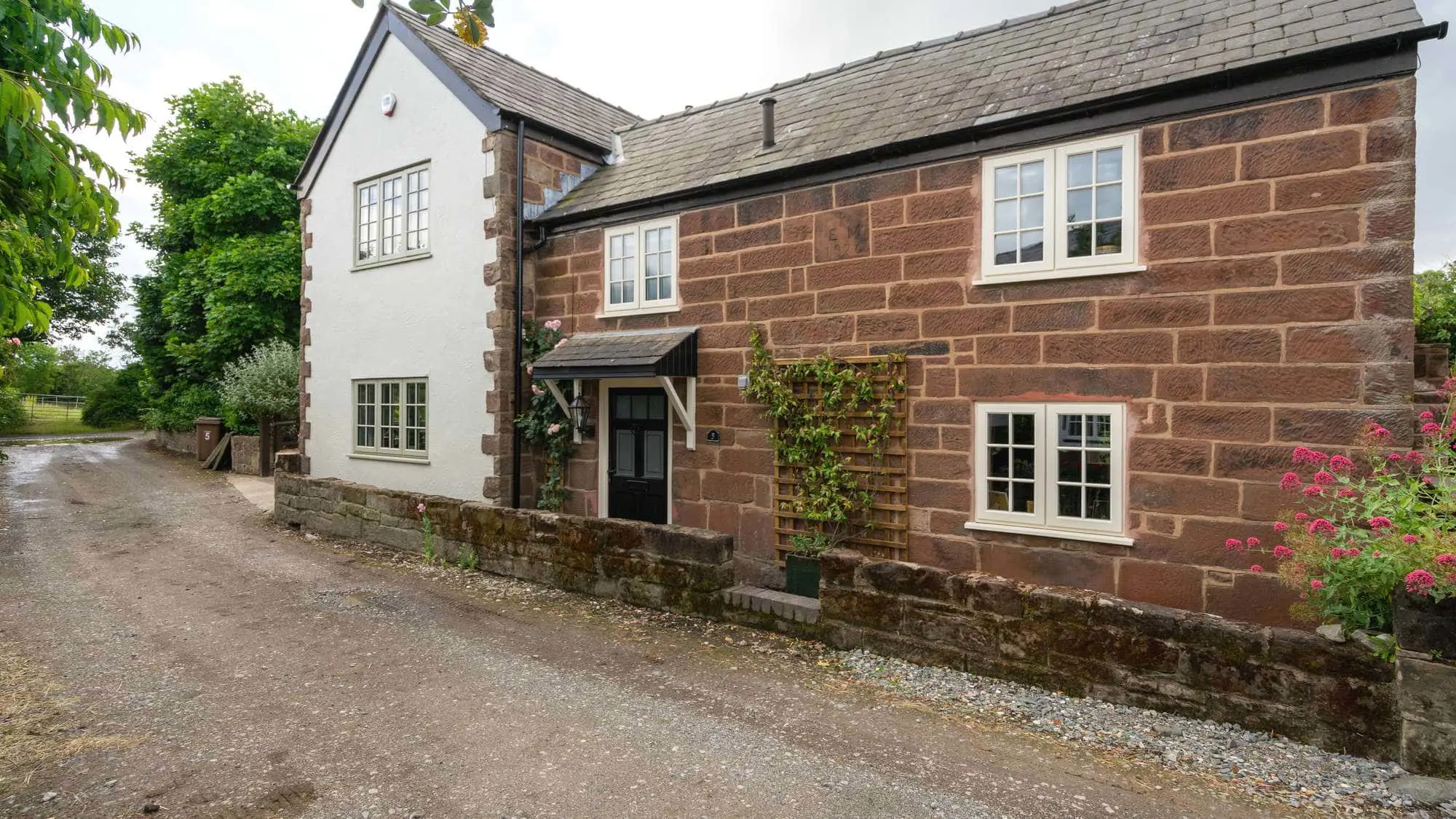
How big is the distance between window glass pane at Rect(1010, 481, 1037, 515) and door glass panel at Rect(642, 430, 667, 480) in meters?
4.53

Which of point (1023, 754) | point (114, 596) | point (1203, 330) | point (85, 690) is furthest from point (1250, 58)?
point (114, 596)

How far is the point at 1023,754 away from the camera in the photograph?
4.36 metres

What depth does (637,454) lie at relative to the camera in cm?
1014

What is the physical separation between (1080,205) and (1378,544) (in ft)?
12.2

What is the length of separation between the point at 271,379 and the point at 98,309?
83.1 feet

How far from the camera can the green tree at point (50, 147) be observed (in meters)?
2.92

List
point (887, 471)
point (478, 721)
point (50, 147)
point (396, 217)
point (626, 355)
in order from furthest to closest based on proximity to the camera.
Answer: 1. point (396, 217)
2. point (626, 355)
3. point (887, 471)
4. point (478, 721)
5. point (50, 147)

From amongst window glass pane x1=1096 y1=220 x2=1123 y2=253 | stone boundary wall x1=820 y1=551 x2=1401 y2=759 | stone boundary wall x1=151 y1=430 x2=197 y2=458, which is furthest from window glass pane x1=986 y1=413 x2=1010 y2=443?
stone boundary wall x1=151 y1=430 x2=197 y2=458

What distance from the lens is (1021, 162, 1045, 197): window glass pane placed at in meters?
6.93

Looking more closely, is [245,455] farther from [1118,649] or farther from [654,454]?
[1118,649]

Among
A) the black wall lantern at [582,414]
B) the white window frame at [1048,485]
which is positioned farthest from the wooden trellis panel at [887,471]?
the black wall lantern at [582,414]

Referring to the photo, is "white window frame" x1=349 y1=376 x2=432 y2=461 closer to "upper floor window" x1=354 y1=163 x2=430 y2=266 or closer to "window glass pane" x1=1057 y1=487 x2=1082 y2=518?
"upper floor window" x1=354 y1=163 x2=430 y2=266

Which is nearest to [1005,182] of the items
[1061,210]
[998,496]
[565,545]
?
[1061,210]

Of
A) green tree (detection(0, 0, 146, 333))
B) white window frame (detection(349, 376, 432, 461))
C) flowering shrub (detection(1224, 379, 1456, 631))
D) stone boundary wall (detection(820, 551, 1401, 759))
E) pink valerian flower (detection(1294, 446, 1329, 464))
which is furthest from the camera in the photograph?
white window frame (detection(349, 376, 432, 461))
